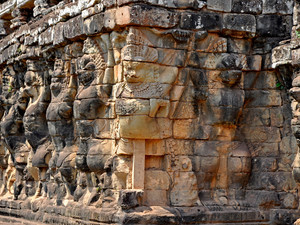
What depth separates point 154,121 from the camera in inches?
607

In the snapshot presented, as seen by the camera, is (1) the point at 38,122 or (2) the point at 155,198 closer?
(2) the point at 155,198

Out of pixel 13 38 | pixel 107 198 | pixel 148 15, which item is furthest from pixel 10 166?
pixel 148 15

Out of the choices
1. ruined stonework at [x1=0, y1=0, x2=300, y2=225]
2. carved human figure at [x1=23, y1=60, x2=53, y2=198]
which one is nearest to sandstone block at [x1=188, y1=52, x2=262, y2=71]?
ruined stonework at [x1=0, y1=0, x2=300, y2=225]

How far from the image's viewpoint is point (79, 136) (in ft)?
56.3

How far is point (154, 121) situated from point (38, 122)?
448 centimetres

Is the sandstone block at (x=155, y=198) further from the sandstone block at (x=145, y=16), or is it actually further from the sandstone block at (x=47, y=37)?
the sandstone block at (x=47, y=37)

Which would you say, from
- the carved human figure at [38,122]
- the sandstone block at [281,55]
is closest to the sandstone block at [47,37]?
the carved human figure at [38,122]

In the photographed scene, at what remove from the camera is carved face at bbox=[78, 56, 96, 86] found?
639 inches

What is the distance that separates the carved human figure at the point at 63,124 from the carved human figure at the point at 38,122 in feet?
1.95

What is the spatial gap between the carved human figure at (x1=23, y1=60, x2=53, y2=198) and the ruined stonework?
5.68ft

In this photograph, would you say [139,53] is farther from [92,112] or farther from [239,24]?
[239,24]

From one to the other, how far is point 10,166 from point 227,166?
23.4 feet

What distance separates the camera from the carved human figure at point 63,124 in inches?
690

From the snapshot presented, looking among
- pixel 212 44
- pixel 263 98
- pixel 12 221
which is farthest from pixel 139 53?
pixel 12 221
